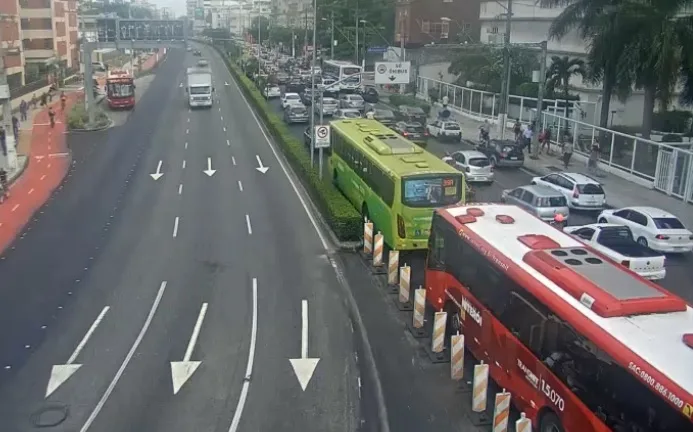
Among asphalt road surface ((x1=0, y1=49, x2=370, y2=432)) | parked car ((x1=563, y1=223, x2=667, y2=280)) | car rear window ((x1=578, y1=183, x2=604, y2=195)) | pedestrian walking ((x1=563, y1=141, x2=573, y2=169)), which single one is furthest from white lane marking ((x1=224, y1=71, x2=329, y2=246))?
pedestrian walking ((x1=563, y1=141, x2=573, y2=169))

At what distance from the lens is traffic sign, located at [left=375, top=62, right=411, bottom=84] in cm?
4553

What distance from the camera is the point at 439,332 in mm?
15828

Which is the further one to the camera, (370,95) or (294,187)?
(370,95)

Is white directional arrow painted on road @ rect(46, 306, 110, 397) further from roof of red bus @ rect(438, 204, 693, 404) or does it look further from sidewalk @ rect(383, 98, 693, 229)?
sidewalk @ rect(383, 98, 693, 229)

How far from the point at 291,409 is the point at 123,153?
30548mm

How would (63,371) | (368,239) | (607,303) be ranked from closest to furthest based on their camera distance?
(607,303)
(63,371)
(368,239)

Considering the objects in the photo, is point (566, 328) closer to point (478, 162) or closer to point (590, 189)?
point (590, 189)

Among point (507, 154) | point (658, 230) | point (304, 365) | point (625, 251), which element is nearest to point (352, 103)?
point (507, 154)

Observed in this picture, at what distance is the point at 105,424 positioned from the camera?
43.2 feet

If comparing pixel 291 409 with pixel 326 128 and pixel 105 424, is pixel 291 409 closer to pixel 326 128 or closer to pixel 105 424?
pixel 105 424

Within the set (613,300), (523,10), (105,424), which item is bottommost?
(105,424)

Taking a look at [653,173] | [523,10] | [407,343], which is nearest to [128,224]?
[407,343]

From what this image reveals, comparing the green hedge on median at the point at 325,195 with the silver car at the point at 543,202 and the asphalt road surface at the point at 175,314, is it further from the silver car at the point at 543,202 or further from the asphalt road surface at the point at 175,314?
the silver car at the point at 543,202

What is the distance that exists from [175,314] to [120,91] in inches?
1761
